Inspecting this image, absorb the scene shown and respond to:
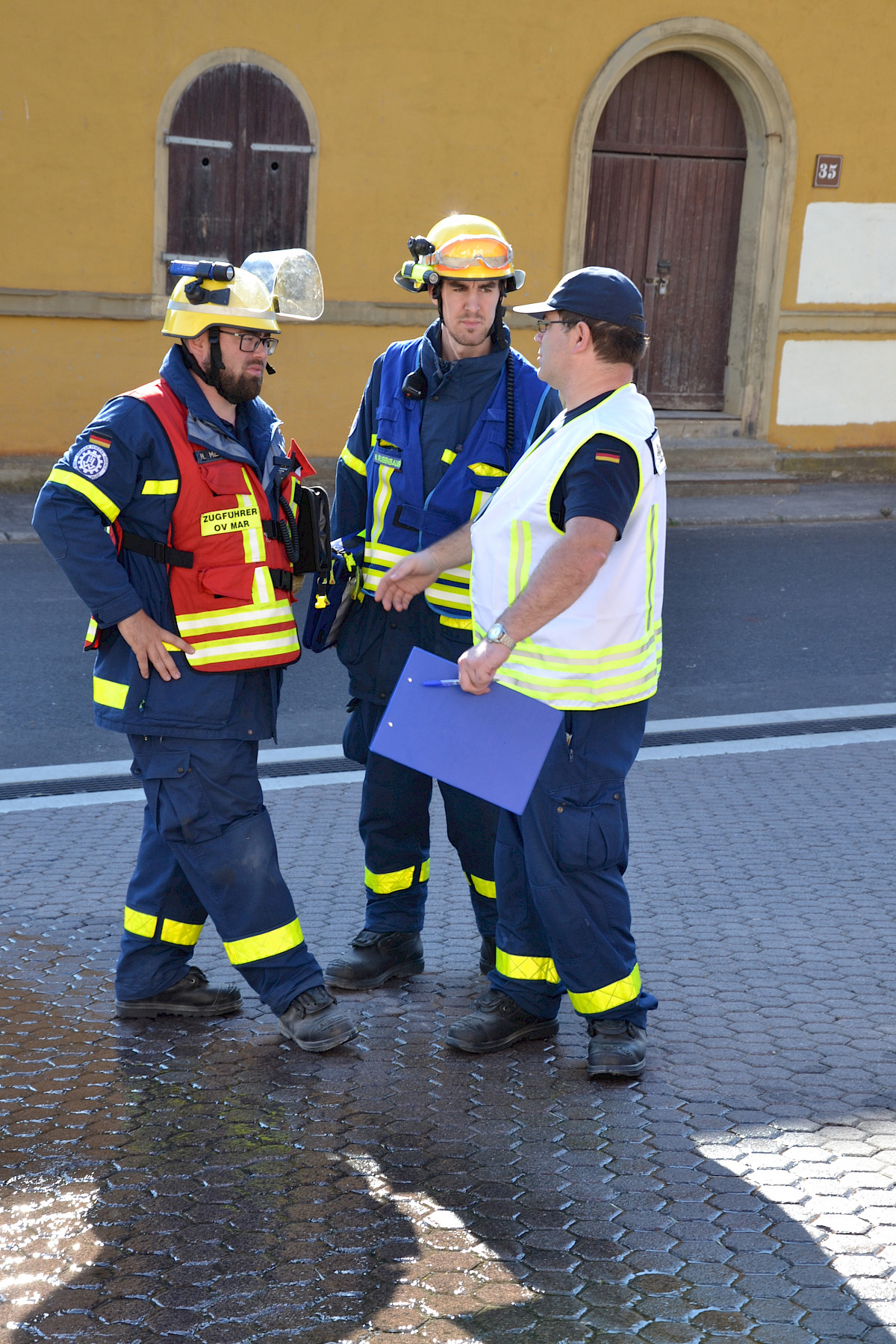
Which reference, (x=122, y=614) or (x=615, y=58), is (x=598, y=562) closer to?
(x=122, y=614)

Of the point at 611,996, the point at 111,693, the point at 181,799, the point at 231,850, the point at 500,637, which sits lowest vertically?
the point at 611,996

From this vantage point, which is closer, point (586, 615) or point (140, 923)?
point (586, 615)

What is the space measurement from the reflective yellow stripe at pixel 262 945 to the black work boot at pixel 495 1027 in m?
0.48

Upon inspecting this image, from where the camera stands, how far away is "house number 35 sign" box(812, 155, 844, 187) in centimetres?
1420

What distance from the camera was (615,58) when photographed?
43.5 ft

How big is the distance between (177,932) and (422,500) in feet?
4.25

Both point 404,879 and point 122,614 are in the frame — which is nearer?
point 122,614

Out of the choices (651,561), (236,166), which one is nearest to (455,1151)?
(651,561)

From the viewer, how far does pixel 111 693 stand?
367 cm

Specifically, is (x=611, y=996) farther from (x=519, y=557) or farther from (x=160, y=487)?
(x=160, y=487)

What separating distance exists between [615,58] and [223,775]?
11.3 m

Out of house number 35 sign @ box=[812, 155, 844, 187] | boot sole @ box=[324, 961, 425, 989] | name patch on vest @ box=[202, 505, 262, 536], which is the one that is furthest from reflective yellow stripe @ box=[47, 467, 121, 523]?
house number 35 sign @ box=[812, 155, 844, 187]

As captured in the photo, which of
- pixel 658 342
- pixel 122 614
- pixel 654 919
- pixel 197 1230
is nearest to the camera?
pixel 197 1230

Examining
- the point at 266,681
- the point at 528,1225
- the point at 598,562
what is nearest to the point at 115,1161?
the point at 528,1225
